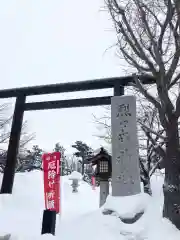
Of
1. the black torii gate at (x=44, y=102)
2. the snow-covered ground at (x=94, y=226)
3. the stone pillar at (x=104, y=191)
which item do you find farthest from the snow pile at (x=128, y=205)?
the black torii gate at (x=44, y=102)

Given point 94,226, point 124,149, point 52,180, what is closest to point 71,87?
point 52,180

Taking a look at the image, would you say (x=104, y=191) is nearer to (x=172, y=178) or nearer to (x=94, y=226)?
(x=94, y=226)

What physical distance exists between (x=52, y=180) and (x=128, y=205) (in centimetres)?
308

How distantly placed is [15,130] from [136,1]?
6.36 metres

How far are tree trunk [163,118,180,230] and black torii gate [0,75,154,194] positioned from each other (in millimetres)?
3061

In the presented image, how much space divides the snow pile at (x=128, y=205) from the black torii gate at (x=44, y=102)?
3.63 metres

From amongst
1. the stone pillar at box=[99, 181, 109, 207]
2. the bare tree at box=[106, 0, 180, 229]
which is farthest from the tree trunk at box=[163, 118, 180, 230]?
the stone pillar at box=[99, 181, 109, 207]

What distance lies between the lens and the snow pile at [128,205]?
6039 millimetres

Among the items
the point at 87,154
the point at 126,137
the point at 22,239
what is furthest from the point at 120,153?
the point at 87,154

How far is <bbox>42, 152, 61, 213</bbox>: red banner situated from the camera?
812 cm

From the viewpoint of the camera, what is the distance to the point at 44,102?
9875 millimetres

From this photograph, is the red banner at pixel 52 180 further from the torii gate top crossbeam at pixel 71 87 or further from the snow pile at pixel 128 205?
the torii gate top crossbeam at pixel 71 87

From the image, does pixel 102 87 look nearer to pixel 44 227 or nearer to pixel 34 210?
pixel 34 210

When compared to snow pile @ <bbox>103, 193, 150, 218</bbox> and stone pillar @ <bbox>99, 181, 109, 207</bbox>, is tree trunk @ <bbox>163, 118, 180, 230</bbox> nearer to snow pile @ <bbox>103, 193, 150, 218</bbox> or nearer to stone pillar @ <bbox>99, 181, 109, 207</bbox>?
snow pile @ <bbox>103, 193, 150, 218</bbox>
